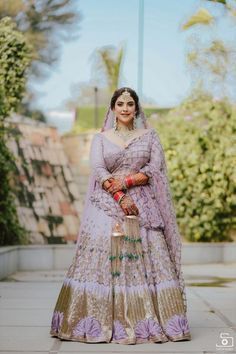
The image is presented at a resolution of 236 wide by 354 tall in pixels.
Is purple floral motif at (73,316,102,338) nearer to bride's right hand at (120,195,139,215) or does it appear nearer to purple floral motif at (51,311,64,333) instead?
purple floral motif at (51,311,64,333)

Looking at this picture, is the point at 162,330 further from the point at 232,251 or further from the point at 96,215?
the point at 232,251

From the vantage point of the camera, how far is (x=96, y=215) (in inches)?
205

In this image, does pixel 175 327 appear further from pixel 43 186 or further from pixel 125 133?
pixel 43 186

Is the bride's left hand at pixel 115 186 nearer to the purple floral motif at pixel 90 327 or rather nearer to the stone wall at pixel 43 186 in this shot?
the purple floral motif at pixel 90 327

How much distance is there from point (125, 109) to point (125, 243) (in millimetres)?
956

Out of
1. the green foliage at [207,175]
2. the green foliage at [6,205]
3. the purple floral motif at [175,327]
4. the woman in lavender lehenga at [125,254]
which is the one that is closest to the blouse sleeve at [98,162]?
the woman in lavender lehenga at [125,254]

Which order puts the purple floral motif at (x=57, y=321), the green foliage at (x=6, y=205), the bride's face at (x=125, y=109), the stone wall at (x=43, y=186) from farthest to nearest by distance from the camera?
1. the stone wall at (x=43, y=186)
2. the green foliage at (x=6, y=205)
3. the bride's face at (x=125, y=109)
4. the purple floral motif at (x=57, y=321)

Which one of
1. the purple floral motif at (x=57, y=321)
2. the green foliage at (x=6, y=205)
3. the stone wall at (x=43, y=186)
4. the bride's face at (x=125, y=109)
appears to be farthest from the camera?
the stone wall at (x=43, y=186)

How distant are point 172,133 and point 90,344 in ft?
30.0

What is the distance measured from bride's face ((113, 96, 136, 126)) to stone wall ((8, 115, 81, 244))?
7555 millimetres

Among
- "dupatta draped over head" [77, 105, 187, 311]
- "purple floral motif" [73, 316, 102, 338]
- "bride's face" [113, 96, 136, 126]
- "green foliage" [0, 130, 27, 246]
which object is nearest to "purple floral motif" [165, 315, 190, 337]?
"dupatta draped over head" [77, 105, 187, 311]

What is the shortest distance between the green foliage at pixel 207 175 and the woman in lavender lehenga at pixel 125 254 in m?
7.46

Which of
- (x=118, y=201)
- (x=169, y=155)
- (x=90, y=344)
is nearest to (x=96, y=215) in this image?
(x=118, y=201)

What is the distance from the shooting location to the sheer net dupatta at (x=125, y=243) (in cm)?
508
